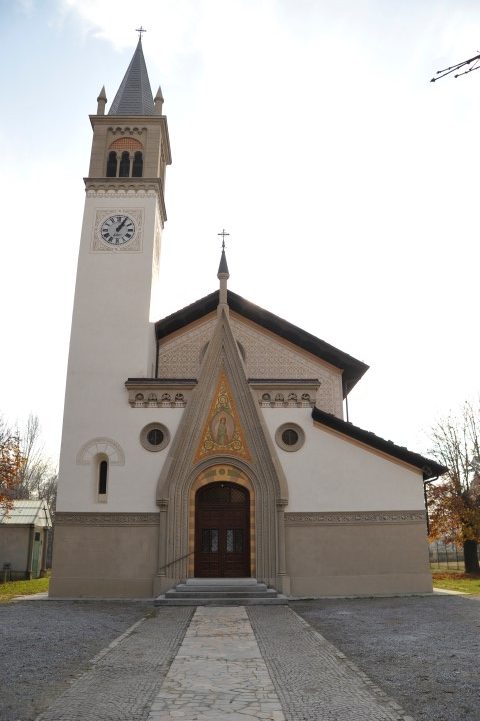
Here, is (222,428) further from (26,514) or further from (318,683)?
(26,514)

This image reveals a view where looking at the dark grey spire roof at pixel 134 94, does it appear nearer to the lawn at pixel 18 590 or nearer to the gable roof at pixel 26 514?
the lawn at pixel 18 590

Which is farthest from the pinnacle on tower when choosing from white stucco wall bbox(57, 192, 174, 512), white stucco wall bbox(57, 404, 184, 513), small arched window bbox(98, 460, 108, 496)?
small arched window bbox(98, 460, 108, 496)

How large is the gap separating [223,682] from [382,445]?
1364 cm

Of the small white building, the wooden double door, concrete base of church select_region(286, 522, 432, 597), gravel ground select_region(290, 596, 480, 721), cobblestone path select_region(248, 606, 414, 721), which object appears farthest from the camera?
the small white building

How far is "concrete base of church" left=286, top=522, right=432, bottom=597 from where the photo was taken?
61.9 ft

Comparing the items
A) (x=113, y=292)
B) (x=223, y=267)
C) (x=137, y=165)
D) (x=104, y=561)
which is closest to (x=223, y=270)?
(x=223, y=267)

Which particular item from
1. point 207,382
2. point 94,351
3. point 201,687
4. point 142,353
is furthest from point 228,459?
point 201,687

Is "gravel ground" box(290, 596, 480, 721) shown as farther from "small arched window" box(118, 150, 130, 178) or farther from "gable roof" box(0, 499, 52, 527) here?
"gable roof" box(0, 499, 52, 527)

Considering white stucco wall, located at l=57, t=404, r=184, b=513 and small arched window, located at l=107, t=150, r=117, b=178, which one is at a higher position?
small arched window, located at l=107, t=150, r=117, b=178

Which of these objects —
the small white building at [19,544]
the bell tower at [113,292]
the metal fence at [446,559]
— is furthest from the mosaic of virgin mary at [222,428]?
the metal fence at [446,559]

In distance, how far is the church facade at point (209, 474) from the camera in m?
19.0

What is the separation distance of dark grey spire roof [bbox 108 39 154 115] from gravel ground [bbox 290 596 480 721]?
818 inches

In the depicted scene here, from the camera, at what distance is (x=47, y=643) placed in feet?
32.7

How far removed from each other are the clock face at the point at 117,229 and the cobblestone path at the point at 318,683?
52.4ft
